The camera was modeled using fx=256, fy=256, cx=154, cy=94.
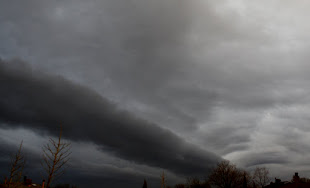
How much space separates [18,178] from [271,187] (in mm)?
67569

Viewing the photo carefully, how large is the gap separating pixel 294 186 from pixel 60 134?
218ft

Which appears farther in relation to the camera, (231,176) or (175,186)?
(175,186)

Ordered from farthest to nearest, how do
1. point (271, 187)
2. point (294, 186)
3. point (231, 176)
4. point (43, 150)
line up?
point (231, 176) < point (271, 187) < point (294, 186) < point (43, 150)

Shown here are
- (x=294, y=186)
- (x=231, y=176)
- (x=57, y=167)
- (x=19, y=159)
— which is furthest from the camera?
(x=231, y=176)

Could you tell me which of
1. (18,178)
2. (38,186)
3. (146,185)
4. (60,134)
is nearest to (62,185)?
(38,186)

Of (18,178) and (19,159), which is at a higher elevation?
(19,159)

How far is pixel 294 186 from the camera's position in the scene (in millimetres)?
64750

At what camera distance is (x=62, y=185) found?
104 m

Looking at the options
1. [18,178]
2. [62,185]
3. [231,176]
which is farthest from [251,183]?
[18,178]

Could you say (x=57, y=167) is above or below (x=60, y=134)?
below

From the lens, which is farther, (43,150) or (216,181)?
(216,181)

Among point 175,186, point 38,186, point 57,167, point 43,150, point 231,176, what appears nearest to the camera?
point 57,167

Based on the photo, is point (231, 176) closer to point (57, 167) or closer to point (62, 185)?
point (62, 185)

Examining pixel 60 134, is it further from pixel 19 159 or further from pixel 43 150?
pixel 19 159
